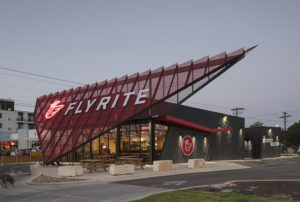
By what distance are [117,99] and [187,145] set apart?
13.0m

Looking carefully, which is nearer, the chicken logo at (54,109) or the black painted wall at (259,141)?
the chicken logo at (54,109)

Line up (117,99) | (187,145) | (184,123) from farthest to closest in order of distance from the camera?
1. (187,145)
2. (184,123)
3. (117,99)

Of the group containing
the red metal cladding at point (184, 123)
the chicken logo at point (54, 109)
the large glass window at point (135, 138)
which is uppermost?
the chicken logo at point (54, 109)

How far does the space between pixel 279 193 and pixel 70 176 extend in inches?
476

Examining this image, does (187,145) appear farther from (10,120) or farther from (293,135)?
(10,120)

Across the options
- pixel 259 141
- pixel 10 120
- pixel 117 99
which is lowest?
pixel 259 141

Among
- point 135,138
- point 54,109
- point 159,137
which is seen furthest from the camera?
point 135,138

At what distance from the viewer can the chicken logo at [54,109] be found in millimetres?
26953

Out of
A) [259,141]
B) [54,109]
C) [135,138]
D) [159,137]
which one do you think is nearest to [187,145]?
[159,137]

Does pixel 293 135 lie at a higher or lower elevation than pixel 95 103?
lower

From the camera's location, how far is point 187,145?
3309 cm

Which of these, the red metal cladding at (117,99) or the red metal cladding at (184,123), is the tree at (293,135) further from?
the red metal cladding at (117,99)

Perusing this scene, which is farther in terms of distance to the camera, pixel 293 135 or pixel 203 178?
pixel 293 135

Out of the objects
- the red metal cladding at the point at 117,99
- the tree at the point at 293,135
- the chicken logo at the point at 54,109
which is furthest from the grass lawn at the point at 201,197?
the tree at the point at 293,135
